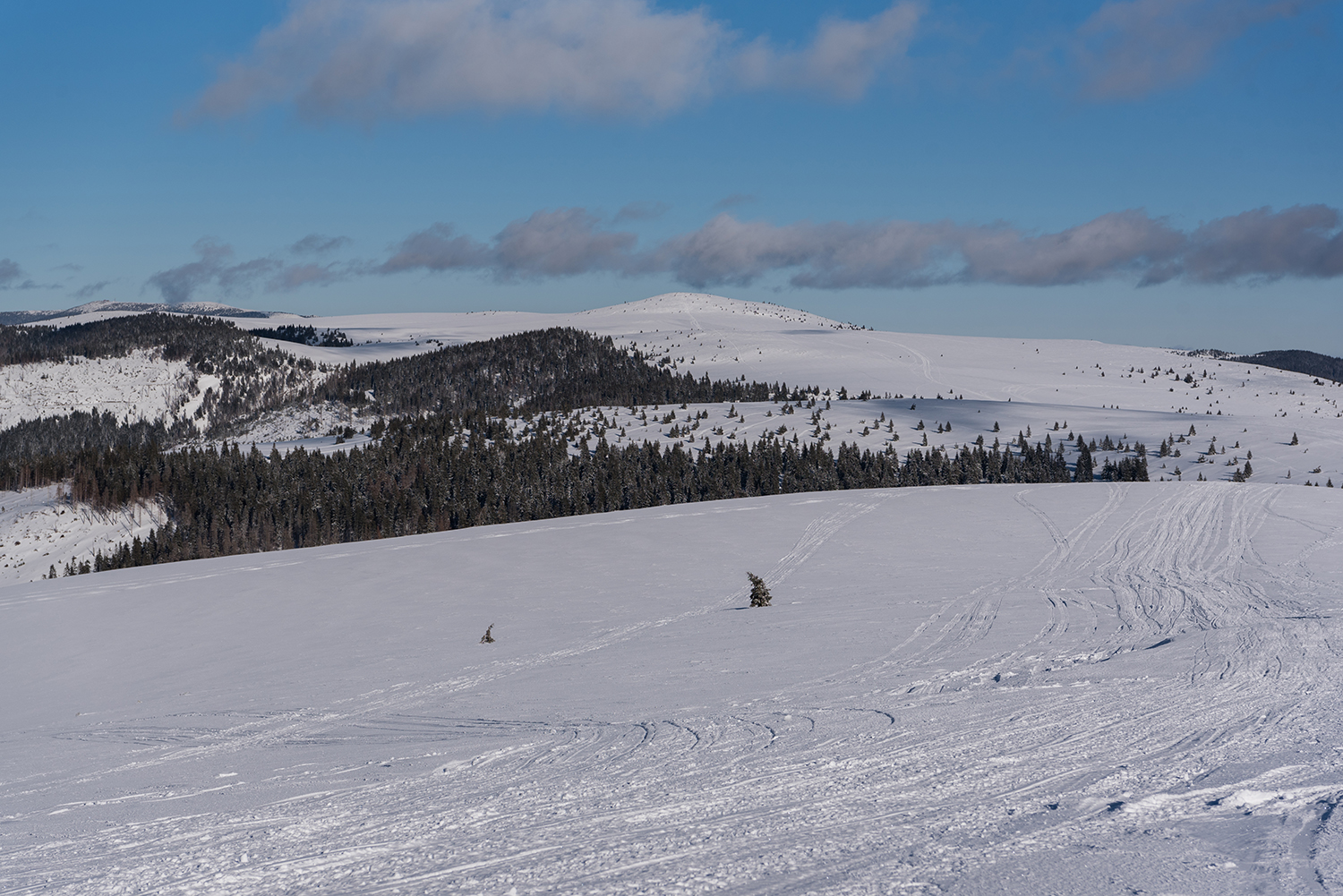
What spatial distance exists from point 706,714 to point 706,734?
2.62ft

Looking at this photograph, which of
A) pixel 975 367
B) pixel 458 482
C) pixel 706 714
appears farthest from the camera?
pixel 975 367

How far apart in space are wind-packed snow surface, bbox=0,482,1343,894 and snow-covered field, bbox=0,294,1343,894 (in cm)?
5

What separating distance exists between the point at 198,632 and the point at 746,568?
12.9 m

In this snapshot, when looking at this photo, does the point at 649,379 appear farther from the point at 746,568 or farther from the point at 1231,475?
the point at 746,568

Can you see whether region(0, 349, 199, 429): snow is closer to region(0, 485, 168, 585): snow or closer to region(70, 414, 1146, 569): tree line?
region(0, 485, 168, 585): snow

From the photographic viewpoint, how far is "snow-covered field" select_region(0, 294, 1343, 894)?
19.2 feet

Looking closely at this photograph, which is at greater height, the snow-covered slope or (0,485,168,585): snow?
the snow-covered slope

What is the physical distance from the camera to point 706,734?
8.80 metres

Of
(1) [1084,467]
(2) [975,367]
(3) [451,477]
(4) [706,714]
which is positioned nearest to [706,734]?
(4) [706,714]

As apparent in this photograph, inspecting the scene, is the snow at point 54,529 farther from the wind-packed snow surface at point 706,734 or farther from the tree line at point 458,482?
the wind-packed snow surface at point 706,734

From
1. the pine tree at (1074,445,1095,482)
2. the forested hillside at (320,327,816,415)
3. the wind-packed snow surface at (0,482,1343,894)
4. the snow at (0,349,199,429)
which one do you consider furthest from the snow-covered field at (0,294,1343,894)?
the snow at (0,349,199,429)

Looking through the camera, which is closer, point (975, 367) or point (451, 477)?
point (451, 477)

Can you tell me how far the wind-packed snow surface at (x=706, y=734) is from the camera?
5.78 metres

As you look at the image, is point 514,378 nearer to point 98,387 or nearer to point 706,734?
point 98,387
